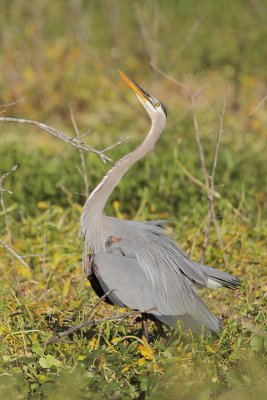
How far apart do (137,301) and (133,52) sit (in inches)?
368

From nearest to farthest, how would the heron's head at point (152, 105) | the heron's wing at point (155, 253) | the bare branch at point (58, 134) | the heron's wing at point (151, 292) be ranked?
the bare branch at point (58, 134)
the heron's wing at point (151, 292)
the heron's wing at point (155, 253)
the heron's head at point (152, 105)

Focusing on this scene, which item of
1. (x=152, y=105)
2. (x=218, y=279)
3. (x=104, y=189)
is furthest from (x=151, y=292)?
(x=152, y=105)

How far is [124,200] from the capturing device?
6973mm

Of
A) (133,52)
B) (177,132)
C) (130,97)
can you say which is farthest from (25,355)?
(133,52)

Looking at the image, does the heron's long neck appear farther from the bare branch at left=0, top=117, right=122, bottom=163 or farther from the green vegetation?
the green vegetation

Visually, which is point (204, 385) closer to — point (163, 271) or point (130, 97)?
point (163, 271)

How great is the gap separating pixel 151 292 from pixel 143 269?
0.13 m

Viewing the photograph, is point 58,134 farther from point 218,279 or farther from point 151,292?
point 218,279

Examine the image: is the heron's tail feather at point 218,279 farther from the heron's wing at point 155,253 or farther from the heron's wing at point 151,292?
the heron's wing at point 151,292

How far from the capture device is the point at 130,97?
35.7 feet

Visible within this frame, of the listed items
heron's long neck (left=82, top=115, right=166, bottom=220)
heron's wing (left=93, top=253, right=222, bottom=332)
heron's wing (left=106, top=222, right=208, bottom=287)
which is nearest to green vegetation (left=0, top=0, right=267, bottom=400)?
heron's wing (left=93, top=253, right=222, bottom=332)

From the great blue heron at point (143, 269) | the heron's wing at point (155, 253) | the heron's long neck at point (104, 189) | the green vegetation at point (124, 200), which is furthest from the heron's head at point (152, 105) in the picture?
the green vegetation at point (124, 200)

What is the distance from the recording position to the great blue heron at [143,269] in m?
4.26

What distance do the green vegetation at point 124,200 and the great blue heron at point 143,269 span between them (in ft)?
0.52
